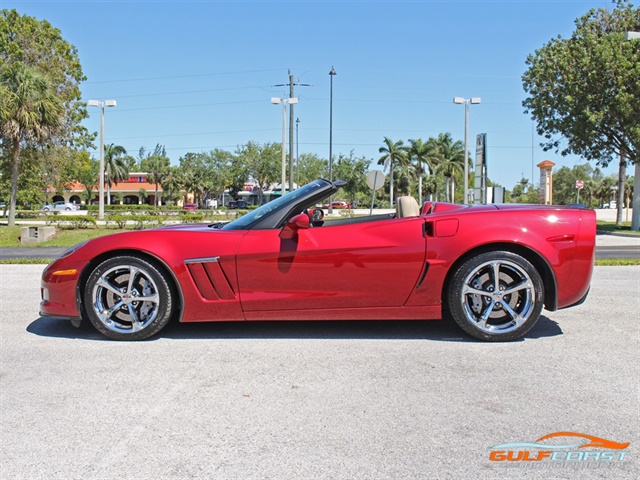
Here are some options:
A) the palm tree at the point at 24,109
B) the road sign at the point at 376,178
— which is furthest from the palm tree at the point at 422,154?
the road sign at the point at 376,178

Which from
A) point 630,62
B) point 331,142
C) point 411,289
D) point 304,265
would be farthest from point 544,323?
point 331,142

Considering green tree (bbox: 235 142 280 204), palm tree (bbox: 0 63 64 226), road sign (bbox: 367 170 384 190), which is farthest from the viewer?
green tree (bbox: 235 142 280 204)

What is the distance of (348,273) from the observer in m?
4.21

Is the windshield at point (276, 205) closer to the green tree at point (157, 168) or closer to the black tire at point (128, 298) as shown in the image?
the black tire at point (128, 298)

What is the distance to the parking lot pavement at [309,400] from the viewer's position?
2.41 meters

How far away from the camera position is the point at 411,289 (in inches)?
167

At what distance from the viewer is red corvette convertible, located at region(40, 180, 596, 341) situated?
422 cm

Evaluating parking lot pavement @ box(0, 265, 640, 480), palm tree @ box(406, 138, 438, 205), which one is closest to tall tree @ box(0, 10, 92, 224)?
parking lot pavement @ box(0, 265, 640, 480)

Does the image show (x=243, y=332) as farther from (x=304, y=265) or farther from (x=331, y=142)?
(x=331, y=142)

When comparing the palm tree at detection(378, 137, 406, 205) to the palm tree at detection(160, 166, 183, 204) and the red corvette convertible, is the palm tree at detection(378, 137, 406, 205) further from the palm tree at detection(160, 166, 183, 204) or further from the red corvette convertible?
the red corvette convertible

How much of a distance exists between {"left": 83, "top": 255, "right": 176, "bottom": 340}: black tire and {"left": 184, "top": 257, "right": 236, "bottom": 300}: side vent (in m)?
0.23

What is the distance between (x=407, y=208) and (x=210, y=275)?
1.66 meters

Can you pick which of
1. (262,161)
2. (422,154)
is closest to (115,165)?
(262,161)

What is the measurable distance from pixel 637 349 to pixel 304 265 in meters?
2.52
